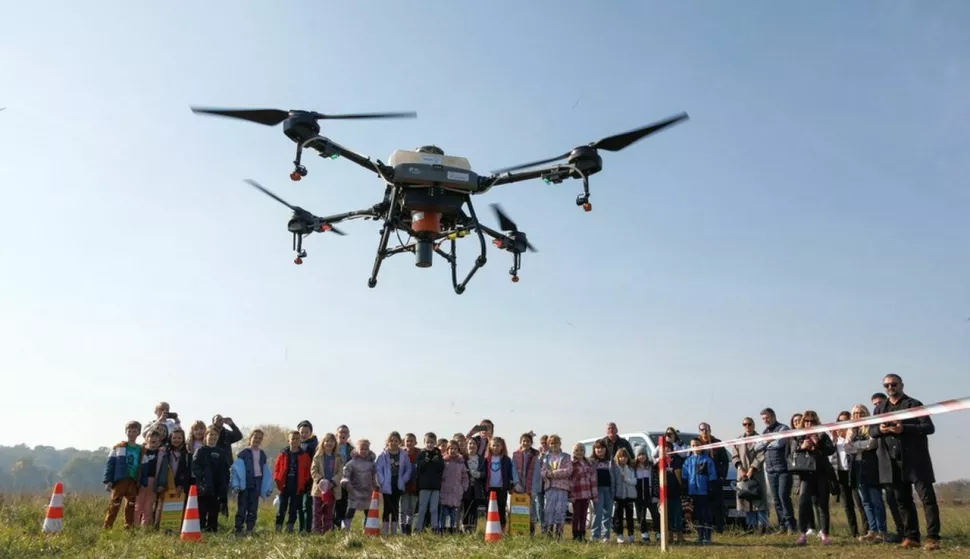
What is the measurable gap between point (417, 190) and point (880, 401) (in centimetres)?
782

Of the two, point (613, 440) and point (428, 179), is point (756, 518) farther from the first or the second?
point (428, 179)

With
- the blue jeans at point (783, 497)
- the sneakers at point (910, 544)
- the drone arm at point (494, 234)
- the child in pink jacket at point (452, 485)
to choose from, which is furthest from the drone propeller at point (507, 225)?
the sneakers at point (910, 544)

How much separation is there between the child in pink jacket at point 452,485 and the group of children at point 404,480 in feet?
0.06

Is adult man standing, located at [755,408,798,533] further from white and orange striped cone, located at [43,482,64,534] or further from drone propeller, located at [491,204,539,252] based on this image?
white and orange striped cone, located at [43,482,64,534]

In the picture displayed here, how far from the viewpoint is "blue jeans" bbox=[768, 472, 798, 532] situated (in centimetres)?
1139

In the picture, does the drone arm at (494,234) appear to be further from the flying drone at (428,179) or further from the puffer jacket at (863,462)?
the puffer jacket at (863,462)

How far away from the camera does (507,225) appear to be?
49.1ft

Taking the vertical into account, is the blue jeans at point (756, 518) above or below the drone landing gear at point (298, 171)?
below

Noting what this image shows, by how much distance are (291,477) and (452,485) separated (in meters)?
2.69

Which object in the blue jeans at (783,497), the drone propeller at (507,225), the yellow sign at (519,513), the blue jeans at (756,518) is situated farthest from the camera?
the drone propeller at (507,225)

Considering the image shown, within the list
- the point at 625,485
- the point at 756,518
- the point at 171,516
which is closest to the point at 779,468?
the point at 756,518

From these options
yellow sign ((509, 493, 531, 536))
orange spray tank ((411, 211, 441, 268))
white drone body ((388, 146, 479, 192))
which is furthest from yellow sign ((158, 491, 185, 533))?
white drone body ((388, 146, 479, 192))

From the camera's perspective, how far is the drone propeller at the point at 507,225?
1491 cm

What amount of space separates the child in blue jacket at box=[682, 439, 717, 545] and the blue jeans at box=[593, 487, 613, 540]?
1.31m
